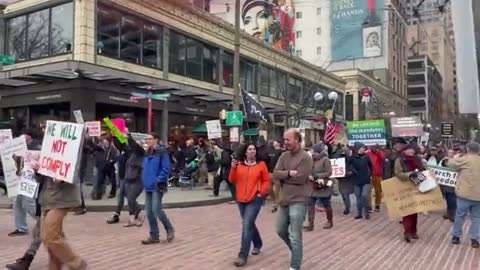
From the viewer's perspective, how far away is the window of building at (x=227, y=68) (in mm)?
31703

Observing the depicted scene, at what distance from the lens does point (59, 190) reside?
598 cm

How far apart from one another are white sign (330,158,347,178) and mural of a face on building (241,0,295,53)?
3638 centimetres

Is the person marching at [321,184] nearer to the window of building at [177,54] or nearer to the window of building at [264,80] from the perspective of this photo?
the window of building at [177,54]

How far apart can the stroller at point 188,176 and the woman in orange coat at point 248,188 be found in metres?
11.3

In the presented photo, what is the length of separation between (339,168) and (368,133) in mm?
4723

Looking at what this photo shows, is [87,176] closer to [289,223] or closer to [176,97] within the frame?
[176,97]

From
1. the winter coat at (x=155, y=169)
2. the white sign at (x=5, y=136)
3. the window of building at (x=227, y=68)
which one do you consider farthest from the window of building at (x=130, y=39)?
the winter coat at (x=155, y=169)

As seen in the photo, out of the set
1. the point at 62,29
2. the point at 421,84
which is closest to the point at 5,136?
the point at 62,29

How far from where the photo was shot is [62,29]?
870 inches

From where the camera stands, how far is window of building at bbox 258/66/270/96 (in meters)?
36.3

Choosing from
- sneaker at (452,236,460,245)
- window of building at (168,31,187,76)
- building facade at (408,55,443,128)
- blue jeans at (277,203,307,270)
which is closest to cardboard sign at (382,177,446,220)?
sneaker at (452,236,460,245)

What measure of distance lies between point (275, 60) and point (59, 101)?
19.0 meters

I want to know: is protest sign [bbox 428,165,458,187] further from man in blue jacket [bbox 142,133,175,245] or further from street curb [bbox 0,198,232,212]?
street curb [bbox 0,198,232,212]

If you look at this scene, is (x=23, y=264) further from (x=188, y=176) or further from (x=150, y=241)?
(x=188, y=176)
